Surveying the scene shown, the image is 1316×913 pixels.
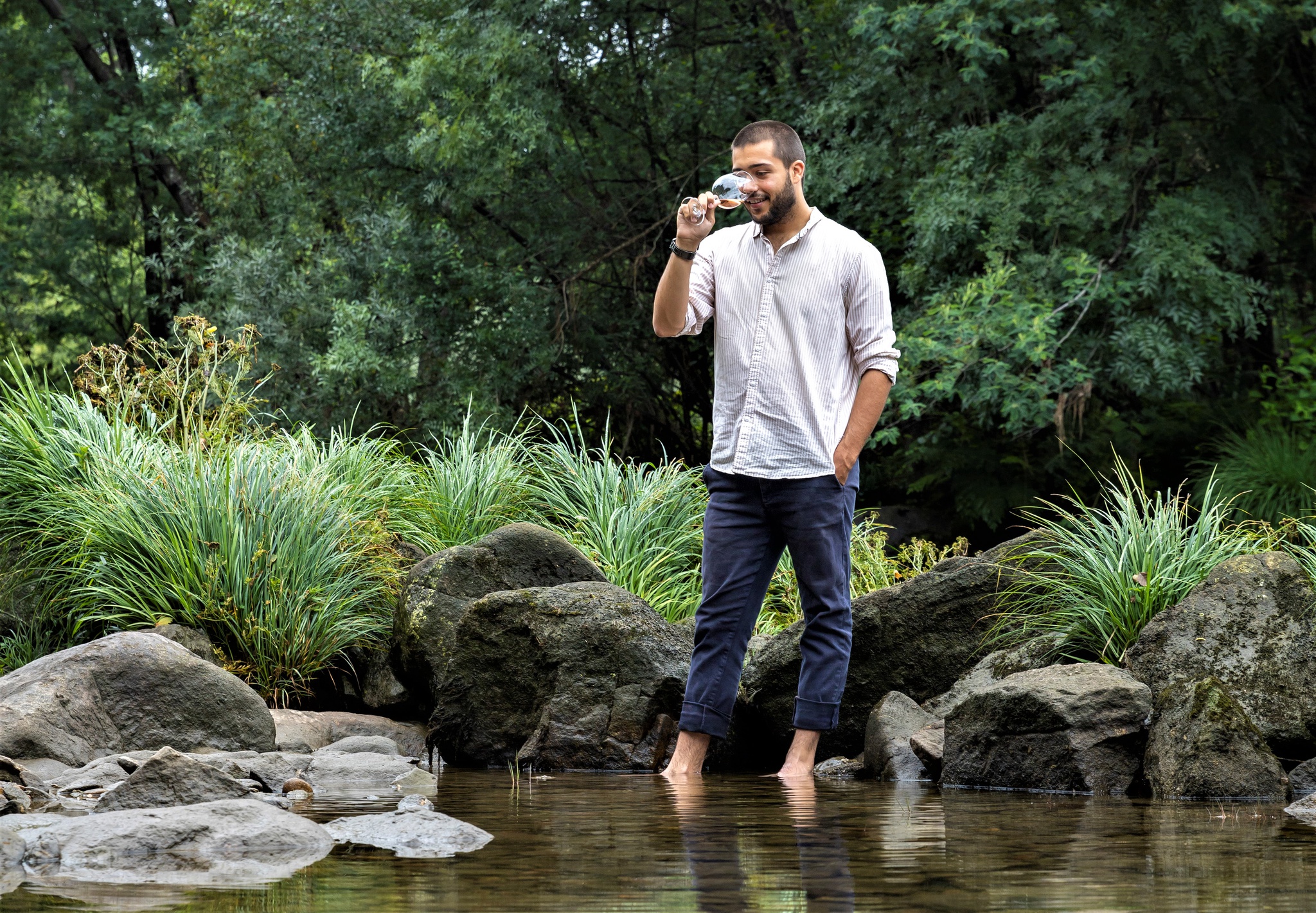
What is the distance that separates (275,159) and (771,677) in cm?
1240

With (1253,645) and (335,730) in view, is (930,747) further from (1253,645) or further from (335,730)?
(335,730)

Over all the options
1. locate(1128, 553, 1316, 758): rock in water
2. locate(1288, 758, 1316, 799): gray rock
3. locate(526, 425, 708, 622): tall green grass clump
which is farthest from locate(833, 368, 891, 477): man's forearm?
locate(526, 425, 708, 622): tall green grass clump

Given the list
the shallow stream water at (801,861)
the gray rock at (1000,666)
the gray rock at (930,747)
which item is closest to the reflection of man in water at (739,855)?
the shallow stream water at (801,861)

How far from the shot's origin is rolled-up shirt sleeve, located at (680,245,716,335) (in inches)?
186

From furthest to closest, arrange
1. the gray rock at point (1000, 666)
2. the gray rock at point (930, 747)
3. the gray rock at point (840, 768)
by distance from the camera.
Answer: the gray rock at point (1000, 666) < the gray rock at point (840, 768) < the gray rock at point (930, 747)

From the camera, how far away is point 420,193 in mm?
13688

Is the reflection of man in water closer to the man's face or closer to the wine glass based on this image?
the wine glass

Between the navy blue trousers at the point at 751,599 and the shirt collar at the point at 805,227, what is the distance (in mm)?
796

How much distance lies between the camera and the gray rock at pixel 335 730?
561cm

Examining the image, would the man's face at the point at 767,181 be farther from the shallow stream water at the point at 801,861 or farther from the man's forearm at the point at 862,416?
the shallow stream water at the point at 801,861

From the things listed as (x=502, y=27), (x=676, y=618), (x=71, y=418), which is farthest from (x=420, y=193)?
(x=676, y=618)

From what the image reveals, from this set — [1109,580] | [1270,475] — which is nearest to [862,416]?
[1109,580]

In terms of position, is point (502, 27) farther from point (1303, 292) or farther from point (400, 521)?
point (1303, 292)

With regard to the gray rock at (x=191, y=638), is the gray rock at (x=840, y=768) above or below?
below
